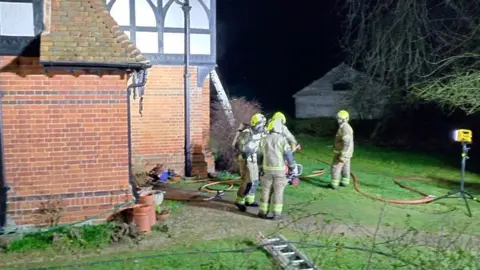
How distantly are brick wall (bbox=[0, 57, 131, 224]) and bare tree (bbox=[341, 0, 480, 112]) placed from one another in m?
9.30

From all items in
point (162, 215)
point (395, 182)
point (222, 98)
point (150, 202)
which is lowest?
point (162, 215)

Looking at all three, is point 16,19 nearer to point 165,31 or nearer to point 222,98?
point 165,31

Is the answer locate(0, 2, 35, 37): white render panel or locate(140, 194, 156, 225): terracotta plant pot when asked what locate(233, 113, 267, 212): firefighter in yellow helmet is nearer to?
locate(140, 194, 156, 225): terracotta plant pot

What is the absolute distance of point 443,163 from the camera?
1728 centimetres

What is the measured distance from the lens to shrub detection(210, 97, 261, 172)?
46.2 ft

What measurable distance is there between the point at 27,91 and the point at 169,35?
18.9 ft

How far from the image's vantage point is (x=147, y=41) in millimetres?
12695

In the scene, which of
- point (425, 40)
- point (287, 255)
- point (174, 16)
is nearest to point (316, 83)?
point (425, 40)

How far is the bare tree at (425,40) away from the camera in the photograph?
14358 mm

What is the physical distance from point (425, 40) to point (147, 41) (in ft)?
29.5

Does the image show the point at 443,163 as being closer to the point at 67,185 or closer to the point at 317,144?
the point at 317,144

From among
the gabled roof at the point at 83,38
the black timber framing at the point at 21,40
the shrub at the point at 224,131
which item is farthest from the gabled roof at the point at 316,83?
the black timber framing at the point at 21,40

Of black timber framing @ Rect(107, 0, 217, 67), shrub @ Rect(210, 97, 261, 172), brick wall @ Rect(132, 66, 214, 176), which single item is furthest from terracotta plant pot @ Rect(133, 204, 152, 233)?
shrub @ Rect(210, 97, 261, 172)

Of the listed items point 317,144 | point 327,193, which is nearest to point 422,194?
point 327,193
